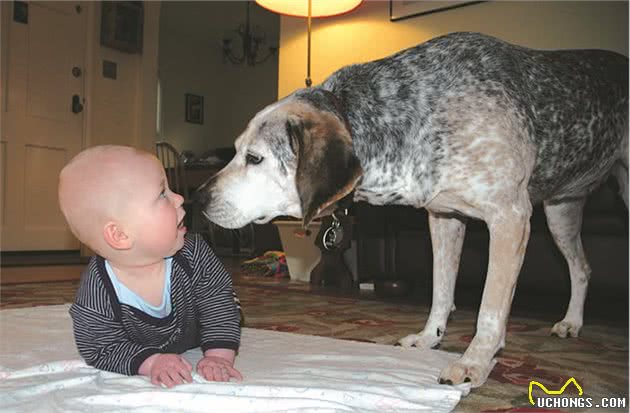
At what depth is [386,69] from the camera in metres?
1.79

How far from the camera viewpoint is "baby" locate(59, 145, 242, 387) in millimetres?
1345

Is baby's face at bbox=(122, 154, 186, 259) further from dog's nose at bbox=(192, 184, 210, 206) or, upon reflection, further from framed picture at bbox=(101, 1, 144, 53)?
framed picture at bbox=(101, 1, 144, 53)

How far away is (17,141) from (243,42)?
5311mm

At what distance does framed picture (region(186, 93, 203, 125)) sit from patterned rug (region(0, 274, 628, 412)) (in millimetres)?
7641

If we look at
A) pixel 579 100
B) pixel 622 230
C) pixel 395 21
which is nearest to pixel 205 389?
pixel 579 100

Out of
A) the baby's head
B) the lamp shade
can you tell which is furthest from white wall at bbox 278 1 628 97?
the baby's head

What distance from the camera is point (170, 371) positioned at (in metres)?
1.30

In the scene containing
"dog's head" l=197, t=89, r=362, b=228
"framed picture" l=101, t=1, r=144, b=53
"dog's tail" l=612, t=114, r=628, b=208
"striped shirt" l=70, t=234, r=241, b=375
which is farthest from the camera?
"framed picture" l=101, t=1, r=144, b=53

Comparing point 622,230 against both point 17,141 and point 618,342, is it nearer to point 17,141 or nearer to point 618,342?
point 618,342

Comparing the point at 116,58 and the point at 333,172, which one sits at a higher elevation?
the point at 116,58

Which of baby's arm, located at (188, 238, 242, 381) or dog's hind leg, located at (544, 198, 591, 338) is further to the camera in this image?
dog's hind leg, located at (544, 198, 591, 338)

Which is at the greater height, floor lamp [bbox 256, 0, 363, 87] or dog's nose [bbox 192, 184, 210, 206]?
floor lamp [bbox 256, 0, 363, 87]

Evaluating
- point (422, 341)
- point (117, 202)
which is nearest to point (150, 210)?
point (117, 202)

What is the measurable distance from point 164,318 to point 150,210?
0.29 meters
